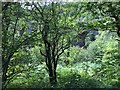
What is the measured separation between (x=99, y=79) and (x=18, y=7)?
1.31 metres

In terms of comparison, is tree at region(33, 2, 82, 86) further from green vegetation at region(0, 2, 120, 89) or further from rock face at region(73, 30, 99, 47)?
rock face at region(73, 30, 99, 47)

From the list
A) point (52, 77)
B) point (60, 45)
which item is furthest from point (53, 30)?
point (52, 77)

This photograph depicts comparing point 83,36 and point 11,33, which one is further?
point 83,36

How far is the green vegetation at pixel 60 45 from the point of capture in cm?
237

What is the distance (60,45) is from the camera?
9.63 feet

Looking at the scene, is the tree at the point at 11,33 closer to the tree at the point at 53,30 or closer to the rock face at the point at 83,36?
the tree at the point at 53,30

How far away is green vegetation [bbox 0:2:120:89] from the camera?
7.78 feet

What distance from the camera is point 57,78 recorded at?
2.94m

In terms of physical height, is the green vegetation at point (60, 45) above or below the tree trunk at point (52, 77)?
above

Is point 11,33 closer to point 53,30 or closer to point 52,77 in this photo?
point 53,30

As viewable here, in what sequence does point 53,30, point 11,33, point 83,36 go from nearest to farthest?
1. point 11,33
2. point 53,30
3. point 83,36

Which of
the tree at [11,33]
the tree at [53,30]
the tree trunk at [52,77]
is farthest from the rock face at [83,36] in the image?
the tree at [11,33]

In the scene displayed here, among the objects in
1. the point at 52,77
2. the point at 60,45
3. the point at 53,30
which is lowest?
the point at 52,77

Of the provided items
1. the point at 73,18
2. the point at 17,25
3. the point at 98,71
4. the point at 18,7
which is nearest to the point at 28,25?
the point at 17,25
